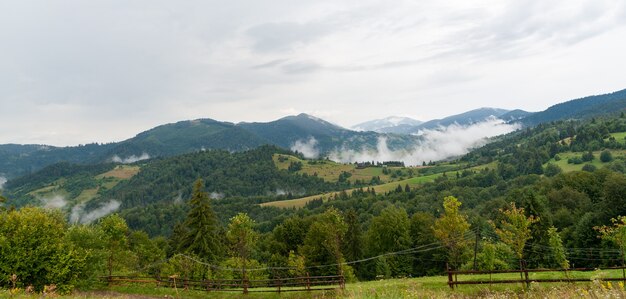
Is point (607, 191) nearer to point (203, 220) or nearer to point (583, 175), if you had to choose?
point (583, 175)

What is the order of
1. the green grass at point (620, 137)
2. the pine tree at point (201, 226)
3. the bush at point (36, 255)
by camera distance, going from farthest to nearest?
the green grass at point (620, 137), the pine tree at point (201, 226), the bush at point (36, 255)

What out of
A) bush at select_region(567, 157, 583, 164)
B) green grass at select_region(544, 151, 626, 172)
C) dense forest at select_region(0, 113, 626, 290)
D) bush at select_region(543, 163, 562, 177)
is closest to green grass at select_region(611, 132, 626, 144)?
green grass at select_region(544, 151, 626, 172)

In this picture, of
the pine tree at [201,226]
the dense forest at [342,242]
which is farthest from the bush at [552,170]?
the pine tree at [201,226]

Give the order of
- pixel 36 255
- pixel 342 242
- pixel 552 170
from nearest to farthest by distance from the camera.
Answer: pixel 36 255
pixel 342 242
pixel 552 170

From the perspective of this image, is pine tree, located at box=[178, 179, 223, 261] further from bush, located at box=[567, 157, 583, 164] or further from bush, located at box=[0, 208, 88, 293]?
bush, located at box=[567, 157, 583, 164]

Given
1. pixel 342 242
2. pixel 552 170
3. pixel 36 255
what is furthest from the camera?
pixel 552 170

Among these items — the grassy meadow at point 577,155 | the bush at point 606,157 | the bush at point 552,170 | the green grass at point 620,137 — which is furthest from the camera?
the green grass at point 620,137

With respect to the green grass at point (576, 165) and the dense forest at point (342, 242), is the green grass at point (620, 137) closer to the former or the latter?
the green grass at point (576, 165)

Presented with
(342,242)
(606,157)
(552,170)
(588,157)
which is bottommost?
(552,170)

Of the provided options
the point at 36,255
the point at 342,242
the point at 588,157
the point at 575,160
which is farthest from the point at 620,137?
the point at 36,255

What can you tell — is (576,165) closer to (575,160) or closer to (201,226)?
(575,160)

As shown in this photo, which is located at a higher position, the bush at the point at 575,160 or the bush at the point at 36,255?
the bush at the point at 36,255

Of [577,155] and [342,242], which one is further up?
[577,155]

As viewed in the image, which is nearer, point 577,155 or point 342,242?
point 342,242
